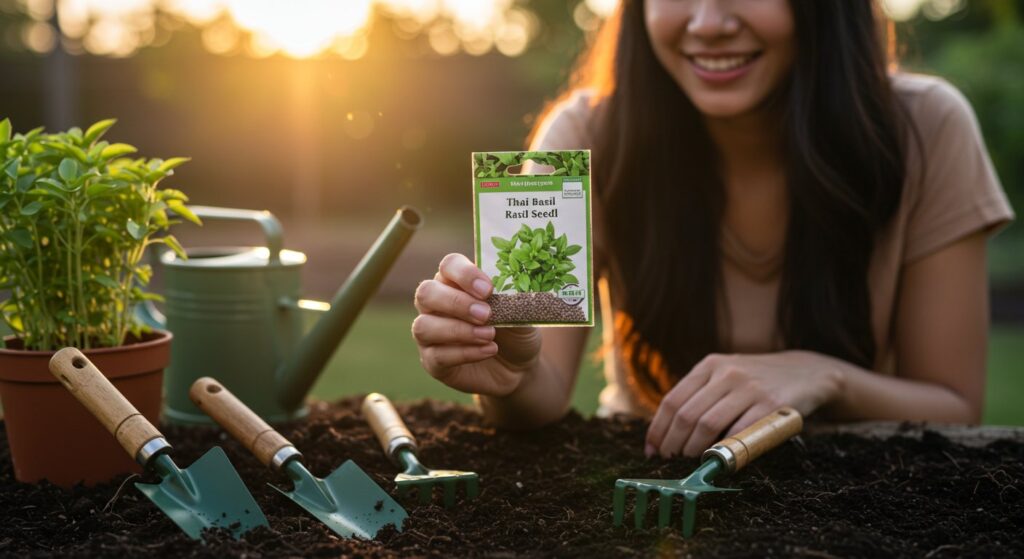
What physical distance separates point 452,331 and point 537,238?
185mm

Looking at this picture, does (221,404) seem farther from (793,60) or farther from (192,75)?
(192,75)

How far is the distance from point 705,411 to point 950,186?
910mm

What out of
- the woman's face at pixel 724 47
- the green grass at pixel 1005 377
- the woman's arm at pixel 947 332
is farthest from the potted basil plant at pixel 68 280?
the green grass at pixel 1005 377

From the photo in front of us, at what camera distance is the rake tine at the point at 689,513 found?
116cm

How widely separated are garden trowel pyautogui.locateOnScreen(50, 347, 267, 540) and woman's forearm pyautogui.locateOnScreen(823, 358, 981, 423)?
1160 mm

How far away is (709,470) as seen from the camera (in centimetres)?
130

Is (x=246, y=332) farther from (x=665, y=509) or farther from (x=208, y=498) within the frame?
(x=665, y=509)

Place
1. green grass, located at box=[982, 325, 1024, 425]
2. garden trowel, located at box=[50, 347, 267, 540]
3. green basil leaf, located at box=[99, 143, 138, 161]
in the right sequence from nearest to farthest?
garden trowel, located at box=[50, 347, 267, 540]
green basil leaf, located at box=[99, 143, 138, 161]
green grass, located at box=[982, 325, 1024, 425]

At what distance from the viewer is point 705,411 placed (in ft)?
4.96

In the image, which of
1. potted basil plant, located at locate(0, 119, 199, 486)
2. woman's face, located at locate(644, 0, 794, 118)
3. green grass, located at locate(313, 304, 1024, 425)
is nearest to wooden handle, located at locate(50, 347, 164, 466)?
potted basil plant, located at locate(0, 119, 199, 486)

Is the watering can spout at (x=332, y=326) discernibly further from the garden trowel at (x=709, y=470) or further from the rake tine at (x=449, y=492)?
the garden trowel at (x=709, y=470)

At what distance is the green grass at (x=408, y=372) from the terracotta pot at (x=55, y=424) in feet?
8.30

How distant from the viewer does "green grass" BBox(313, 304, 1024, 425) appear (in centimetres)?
462

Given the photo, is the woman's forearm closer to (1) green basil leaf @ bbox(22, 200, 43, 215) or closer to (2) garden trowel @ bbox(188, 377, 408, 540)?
(2) garden trowel @ bbox(188, 377, 408, 540)
